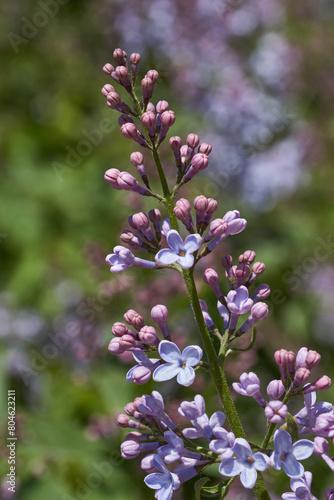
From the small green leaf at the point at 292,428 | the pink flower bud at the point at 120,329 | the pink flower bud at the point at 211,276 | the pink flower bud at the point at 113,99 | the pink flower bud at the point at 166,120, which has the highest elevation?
the pink flower bud at the point at 113,99

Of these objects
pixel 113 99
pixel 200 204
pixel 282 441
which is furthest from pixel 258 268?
pixel 113 99

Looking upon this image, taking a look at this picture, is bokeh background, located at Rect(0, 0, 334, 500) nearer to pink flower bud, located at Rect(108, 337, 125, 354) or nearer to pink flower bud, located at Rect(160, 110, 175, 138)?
pink flower bud, located at Rect(108, 337, 125, 354)

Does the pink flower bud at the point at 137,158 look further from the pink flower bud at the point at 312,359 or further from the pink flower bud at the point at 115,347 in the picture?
the pink flower bud at the point at 312,359

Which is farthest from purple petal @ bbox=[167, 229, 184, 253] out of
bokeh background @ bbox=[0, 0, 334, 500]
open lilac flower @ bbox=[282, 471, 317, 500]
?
bokeh background @ bbox=[0, 0, 334, 500]

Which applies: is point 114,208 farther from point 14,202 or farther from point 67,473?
point 67,473

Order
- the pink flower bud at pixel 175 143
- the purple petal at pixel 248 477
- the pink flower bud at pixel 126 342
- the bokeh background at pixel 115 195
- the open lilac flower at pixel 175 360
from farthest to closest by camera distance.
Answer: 1. the bokeh background at pixel 115 195
2. the pink flower bud at pixel 175 143
3. the pink flower bud at pixel 126 342
4. the open lilac flower at pixel 175 360
5. the purple petal at pixel 248 477

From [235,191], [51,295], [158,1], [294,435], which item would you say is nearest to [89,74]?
[158,1]

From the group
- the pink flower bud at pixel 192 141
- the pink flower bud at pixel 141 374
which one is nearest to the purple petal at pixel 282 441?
the pink flower bud at pixel 141 374
